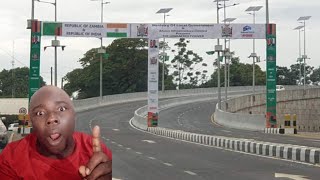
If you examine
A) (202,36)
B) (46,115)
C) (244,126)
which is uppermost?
(202,36)

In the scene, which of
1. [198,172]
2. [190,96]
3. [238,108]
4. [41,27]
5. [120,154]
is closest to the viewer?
[198,172]

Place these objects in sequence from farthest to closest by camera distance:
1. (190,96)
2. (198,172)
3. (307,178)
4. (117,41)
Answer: (117,41) < (190,96) < (198,172) < (307,178)

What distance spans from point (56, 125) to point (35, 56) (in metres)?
39.0

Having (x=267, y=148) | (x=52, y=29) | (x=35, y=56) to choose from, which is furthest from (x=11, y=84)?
(x=267, y=148)

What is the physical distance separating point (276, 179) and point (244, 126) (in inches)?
1536

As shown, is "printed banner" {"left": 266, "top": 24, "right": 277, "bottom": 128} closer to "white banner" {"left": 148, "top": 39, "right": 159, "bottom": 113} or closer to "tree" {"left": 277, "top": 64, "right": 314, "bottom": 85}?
"white banner" {"left": 148, "top": 39, "right": 159, "bottom": 113}

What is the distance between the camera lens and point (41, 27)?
138ft

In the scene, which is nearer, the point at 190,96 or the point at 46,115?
the point at 46,115

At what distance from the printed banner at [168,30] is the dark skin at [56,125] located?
40880 mm

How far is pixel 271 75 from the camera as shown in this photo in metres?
43.2

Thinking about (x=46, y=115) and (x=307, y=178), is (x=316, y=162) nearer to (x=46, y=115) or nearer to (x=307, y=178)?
(x=307, y=178)

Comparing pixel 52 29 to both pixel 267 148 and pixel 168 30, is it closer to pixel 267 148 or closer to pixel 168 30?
pixel 168 30

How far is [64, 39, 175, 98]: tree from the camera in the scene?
387 feet

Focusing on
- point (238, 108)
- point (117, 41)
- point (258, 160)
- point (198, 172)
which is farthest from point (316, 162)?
point (117, 41)
